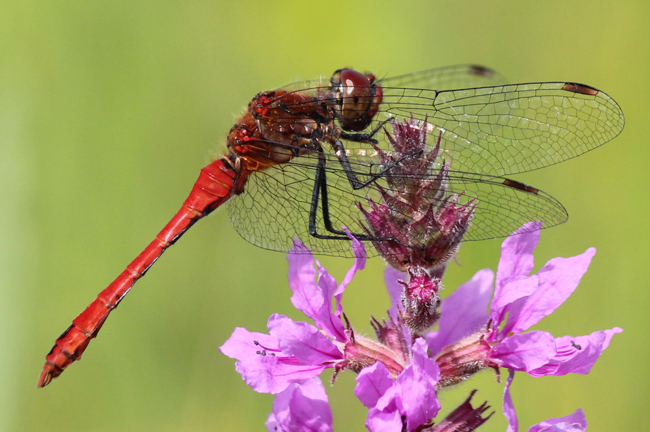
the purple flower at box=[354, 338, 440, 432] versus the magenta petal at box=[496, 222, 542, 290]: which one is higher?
the magenta petal at box=[496, 222, 542, 290]

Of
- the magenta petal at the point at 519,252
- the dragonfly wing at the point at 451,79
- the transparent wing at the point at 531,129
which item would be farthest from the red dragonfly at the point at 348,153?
the dragonfly wing at the point at 451,79

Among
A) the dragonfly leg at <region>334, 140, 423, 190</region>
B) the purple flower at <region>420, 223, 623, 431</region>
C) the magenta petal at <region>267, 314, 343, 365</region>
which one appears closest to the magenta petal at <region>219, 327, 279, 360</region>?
the magenta petal at <region>267, 314, 343, 365</region>

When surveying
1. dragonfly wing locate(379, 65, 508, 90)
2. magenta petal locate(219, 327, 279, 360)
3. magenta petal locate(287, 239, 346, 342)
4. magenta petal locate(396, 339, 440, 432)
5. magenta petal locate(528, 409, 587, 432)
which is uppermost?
dragonfly wing locate(379, 65, 508, 90)

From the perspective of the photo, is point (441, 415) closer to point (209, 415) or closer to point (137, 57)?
point (209, 415)

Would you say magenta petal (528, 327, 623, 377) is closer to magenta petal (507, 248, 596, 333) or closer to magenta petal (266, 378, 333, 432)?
magenta petal (507, 248, 596, 333)

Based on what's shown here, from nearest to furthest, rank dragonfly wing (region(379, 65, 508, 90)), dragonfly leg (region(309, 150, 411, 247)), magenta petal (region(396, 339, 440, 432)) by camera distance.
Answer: magenta petal (region(396, 339, 440, 432)) → dragonfly leg (region(309, 150, 411, 247)) → dragonfly wing (region(379, 65, 508, 90))

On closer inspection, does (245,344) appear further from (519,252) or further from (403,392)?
(519,252)

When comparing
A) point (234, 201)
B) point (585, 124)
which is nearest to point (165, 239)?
point (234, 201)
